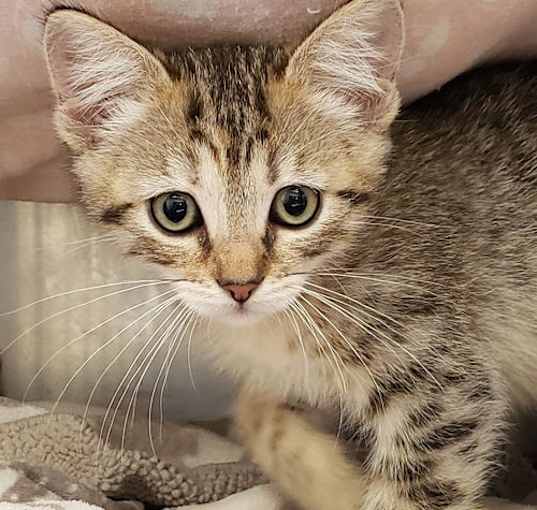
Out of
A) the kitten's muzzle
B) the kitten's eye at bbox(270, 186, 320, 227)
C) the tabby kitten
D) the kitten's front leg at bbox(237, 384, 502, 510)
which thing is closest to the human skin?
the tabby kitten

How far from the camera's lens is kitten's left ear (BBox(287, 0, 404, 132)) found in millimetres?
1081

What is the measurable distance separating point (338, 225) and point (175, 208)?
0.61ft

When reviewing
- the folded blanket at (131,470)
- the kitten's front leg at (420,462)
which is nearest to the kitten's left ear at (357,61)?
the kitten's front leg at (420,462)

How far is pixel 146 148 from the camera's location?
3.69 ft

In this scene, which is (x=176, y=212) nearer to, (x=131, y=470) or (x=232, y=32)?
(x=232, y=32)

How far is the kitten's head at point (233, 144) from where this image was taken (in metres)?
1.08

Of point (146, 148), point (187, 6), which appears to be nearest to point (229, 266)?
point (146, 148)

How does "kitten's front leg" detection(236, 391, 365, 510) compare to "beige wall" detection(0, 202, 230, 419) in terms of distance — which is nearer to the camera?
"kitten's front leg" detection(236, 391, 365, 510)

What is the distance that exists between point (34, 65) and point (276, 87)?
0.31m

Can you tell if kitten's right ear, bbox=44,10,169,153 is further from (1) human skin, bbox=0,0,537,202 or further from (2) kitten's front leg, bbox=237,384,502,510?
(2) kitten's front leg, bbox=237,384,502,510

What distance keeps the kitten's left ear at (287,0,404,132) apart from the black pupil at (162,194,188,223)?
0.61 feet

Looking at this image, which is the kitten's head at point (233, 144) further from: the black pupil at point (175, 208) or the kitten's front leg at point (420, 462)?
the kitten's front leg at point (420, 462)

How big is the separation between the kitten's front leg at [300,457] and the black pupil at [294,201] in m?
0.37

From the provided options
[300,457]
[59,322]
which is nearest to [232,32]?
[300,457]
